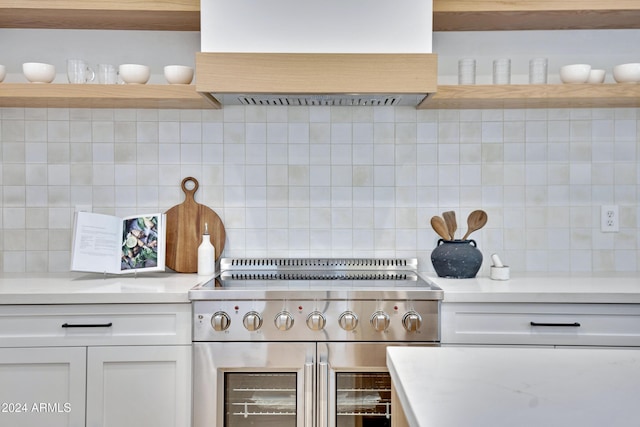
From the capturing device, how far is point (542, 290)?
6.41ft

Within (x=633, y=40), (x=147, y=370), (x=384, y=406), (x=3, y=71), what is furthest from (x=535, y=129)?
(x=3, y=71)

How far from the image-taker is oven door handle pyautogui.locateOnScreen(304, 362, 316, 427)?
74.2 inches

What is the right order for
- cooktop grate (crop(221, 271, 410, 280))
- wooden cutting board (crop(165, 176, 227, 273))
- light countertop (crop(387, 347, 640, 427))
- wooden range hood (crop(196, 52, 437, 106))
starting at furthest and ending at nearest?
wooden cutting board (crop(165, 176, 227, 273))
cooktop grate (crop(221, 271, 410, 280))
wooden range hood (crop(196, 52, 437, 106))
light countertop (crop(387, 347, 640, 427))

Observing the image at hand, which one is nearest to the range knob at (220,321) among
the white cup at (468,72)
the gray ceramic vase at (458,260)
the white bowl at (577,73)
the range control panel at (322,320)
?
the range control panel at (322,320)

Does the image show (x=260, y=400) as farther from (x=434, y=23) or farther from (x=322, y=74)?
(x=434, y=23)

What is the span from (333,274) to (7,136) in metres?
1.60

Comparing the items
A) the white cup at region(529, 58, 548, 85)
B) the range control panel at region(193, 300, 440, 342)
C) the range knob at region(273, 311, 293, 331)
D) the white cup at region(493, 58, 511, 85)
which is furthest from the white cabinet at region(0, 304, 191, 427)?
the white cup at region(529, 58, 548, 85)

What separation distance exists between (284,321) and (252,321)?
4.3 inches

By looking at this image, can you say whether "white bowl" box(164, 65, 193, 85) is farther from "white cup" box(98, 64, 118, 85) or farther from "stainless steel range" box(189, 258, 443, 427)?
"stainless steel range" box(189, 258, 443, 427)

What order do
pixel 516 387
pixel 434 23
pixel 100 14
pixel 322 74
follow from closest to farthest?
pixel 516 387
pixel 322 74
pixel 100 14
pixel 434 23

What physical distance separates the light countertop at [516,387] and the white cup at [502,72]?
1.46 metres

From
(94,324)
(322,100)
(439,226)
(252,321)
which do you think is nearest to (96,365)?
(94,324)

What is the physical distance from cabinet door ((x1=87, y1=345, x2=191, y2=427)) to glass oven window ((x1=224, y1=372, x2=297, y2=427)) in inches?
5.8

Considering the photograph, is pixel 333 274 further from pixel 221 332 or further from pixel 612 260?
pixel 612 260
